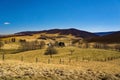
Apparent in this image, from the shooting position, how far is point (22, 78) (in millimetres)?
16812

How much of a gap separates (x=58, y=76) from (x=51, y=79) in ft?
4.28

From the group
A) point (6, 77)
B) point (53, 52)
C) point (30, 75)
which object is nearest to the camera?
point (6, 77)

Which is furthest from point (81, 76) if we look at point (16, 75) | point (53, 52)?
point (53, 52)

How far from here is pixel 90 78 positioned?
18656 millimetres

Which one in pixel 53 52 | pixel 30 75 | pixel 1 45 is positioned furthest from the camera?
pixel 1 45

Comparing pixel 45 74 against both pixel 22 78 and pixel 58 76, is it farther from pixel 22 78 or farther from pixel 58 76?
pixel 22 78

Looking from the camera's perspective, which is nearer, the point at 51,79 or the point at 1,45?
the point at 51,79

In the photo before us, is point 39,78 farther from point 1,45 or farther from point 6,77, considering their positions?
point 1,45

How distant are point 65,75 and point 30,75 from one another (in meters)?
3.53

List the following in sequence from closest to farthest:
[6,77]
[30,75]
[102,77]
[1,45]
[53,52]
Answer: [6,77], [30,75], [102,77], [53,52], [1,45]

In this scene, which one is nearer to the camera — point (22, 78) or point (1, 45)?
point (22, 78)

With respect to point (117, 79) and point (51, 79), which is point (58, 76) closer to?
point (51, 79)

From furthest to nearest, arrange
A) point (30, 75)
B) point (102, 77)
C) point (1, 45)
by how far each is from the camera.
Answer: point (1, 45)
point (102, 77)
point (30, 75)

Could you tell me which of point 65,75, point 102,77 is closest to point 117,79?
point 102,77
